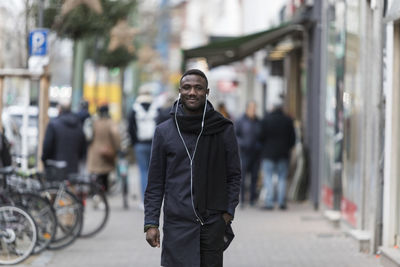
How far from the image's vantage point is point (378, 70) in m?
11.5

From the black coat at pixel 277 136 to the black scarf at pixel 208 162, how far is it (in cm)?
1158

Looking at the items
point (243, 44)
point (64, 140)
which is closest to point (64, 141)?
point (64, 140)

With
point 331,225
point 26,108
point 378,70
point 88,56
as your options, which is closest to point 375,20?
point 378,70

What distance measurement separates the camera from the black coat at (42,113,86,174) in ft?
45.1

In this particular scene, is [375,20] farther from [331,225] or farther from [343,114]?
[331,225]

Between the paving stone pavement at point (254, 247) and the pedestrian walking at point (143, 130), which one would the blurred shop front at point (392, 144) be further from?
the pedestrian walking at point (143, 130)

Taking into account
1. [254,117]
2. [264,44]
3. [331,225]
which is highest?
[264,44]

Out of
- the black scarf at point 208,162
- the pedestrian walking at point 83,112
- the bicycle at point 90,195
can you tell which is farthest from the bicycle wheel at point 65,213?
the pedestrian walking at point 83,112

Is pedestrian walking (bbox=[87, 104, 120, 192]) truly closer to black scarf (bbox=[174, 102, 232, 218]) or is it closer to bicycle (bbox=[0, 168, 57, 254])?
bicycle (bbox=[0, 168, 57, 254])

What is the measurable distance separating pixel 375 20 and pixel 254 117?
23.3ft

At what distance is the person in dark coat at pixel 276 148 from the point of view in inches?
715

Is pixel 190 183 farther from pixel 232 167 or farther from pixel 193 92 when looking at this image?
pixel 193 92

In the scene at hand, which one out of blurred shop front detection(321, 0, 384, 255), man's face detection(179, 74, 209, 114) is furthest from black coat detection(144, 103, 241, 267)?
blurred shop front detection(321, 0, 384, 255)

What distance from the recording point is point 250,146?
61.0 feet
